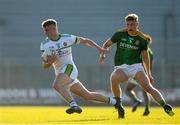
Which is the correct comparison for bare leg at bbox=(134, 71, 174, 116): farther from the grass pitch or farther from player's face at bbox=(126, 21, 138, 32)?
player's face at bbox=(126, 21, 138, 32)

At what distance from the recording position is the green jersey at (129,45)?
14.2 m

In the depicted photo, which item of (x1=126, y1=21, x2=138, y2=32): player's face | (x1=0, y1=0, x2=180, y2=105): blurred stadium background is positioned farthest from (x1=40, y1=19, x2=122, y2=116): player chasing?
(x1=0, y1=0, x2=180, y2=105): blurred stadium background

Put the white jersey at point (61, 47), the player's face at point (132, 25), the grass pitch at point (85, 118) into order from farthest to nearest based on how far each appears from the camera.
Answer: the player's face at point (132, 25) < the white jersey at point (61, 47) < the grass pitch at point (85, 118)

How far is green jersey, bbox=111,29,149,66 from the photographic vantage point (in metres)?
14.2

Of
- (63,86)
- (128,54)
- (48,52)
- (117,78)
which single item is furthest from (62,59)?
(128,54)

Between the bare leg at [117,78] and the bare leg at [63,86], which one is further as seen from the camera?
the bare leg at [117,78]

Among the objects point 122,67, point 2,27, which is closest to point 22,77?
point 2,27

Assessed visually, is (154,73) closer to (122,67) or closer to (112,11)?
(112,11)

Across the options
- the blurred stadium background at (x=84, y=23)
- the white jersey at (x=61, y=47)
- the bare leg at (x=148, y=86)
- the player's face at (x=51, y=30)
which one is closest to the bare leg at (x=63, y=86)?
the white jersey at (x=61, y=47)

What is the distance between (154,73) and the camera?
29.8 meters

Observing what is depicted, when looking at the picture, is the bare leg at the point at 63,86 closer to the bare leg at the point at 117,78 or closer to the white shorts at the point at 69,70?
the white shorts at the point at 69,70

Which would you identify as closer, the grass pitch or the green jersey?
the grass pitch

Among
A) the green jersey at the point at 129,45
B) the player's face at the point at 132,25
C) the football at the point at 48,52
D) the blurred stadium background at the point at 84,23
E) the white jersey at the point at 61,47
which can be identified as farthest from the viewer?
the blurred stadium background at the point at 84,23

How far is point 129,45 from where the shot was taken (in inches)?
560
